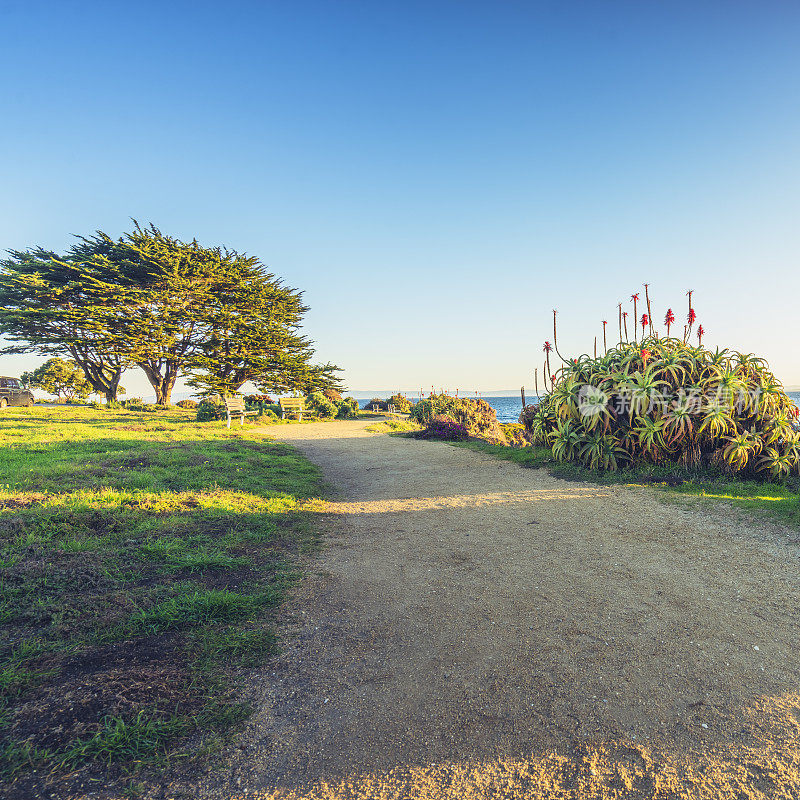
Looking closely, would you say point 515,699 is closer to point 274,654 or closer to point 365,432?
point 274,654

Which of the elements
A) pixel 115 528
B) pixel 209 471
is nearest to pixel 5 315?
pixel 209 471

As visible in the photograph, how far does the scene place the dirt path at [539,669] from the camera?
6.31 feet

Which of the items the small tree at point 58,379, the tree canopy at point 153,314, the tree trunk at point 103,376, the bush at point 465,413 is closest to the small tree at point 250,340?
the tree canopy at point 153,314

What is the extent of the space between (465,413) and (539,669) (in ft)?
54.4

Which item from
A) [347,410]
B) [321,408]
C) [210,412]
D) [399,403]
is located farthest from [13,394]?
[399,403]

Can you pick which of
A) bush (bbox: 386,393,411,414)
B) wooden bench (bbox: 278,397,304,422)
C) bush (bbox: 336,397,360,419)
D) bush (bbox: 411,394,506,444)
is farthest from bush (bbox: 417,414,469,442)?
bush (bbox: 386,393,411,414)

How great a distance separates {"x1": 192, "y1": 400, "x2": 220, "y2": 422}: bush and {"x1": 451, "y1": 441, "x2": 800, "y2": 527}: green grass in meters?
17.6

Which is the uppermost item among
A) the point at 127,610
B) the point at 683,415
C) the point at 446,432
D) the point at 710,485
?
the point at 683,415

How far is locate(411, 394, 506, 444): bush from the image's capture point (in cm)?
1754

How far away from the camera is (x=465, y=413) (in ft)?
62.4

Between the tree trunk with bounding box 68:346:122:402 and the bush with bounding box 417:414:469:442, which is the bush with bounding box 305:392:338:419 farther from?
the tree trunk with bounding box 68:346:122:402

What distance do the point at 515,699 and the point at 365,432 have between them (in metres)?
15.0

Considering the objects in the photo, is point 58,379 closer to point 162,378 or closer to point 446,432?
point 162,378

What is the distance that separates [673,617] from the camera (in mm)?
3195
